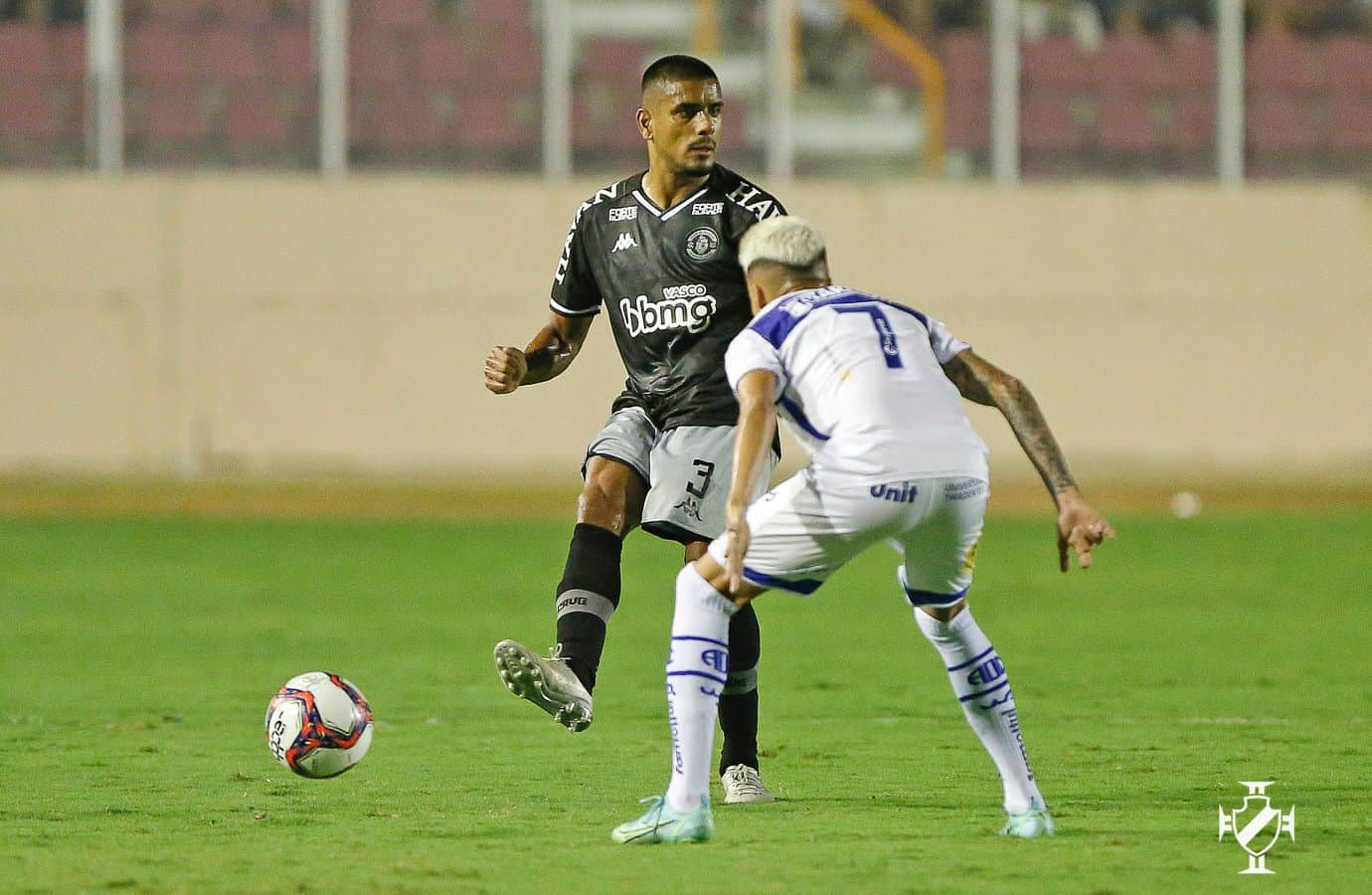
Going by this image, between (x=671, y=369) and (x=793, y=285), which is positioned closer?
(x=793, y=285)

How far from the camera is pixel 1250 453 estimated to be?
2442 cm

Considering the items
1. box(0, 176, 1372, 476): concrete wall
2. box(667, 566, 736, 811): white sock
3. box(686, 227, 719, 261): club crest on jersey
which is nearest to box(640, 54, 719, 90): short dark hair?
box(686, 227, 719, 261): club crest on jersey

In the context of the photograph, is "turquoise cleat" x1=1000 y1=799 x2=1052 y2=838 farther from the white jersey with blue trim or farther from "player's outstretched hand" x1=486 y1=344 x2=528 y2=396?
"player's outstretched hand" x1=486 y1=344 x2=528 y2=396

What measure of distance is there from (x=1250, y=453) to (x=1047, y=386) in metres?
2.61

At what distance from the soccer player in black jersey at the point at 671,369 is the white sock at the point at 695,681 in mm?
944

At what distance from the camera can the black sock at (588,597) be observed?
258 inches

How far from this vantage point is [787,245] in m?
5.72

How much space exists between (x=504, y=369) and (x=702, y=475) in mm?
800

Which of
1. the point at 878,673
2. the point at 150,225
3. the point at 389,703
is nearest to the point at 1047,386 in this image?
the point at 150,225

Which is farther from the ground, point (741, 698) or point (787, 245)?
point (787, 245)

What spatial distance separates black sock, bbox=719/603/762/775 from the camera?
6.73 m

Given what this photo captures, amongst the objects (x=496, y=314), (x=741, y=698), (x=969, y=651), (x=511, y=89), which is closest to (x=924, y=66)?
(x=511, y=89)

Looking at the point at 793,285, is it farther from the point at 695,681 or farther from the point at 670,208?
the point at 670,208

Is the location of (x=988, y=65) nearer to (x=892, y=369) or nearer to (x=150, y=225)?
(x=150, y=225)
